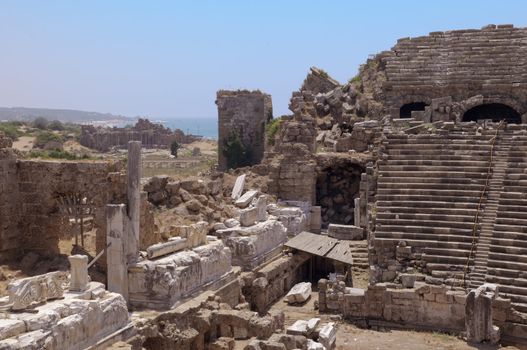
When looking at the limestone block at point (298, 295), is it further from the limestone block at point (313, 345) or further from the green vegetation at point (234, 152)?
the green vegetation at point (234, 152)

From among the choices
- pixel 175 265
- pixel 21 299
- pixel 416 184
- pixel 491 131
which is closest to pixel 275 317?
Result: pixel 175 265

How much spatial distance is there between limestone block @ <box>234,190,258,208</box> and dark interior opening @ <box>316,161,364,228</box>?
170 inches

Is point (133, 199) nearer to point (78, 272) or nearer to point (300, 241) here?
point (78, 272)

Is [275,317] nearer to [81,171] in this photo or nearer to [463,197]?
[81,171]

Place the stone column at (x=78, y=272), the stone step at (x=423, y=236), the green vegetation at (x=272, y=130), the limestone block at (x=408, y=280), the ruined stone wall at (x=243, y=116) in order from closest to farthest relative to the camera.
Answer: the stone column at (x=78, y=272)
the limestone block at (x=408, y=280)
the stone step at (x=423, y=236)
the green vegetation at (x=272, y=130)
the ruined stone wall at (x=243, y=116)

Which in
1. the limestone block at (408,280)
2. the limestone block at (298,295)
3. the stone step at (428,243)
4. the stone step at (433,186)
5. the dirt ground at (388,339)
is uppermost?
→ the stone step at (433,186)

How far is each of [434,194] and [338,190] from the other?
6.10 metres

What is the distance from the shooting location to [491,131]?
22.7 metres

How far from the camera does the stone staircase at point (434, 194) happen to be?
18469 mm

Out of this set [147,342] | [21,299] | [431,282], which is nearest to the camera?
[21,299]

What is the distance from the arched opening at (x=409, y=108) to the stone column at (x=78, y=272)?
1992cm

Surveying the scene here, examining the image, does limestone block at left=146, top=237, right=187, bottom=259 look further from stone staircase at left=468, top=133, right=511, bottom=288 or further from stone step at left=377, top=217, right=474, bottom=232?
stone staircase at left=468, top=133, right=511, bottom=288

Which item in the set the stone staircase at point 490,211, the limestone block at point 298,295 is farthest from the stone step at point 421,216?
the limestone block at point 298,295

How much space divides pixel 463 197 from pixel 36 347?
1357 cm
